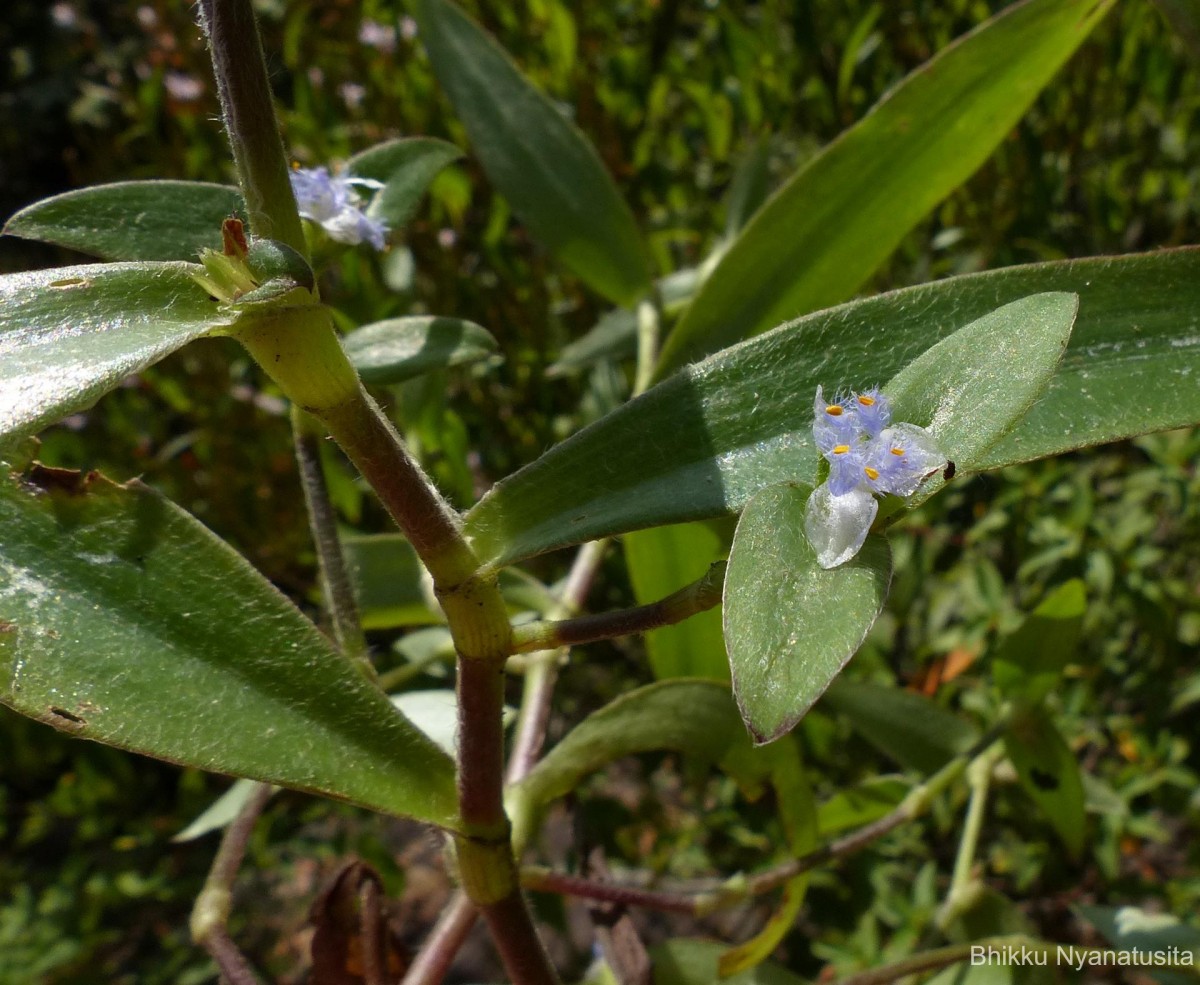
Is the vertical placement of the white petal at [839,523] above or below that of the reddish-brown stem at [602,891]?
above

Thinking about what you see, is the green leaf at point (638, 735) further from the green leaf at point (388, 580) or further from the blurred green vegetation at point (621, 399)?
the blurred green vegetation at point (621, 399)

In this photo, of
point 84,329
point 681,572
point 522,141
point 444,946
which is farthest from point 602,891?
point 522,141

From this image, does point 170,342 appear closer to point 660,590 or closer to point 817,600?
point 817,600

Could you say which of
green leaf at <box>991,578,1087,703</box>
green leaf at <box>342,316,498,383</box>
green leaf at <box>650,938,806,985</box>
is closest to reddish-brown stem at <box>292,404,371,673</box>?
green leaf at <box>342,316,498,383</box>

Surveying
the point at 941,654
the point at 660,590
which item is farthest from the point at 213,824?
the point at 941,654

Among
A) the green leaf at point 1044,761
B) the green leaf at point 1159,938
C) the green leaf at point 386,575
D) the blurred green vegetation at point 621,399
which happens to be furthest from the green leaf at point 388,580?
the green leaf at point 1159,938

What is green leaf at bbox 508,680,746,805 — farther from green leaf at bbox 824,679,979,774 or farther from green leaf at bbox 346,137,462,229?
green leaf at bbox 346,137,462,229

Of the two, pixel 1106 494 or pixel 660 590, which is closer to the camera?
pixel 660 590
